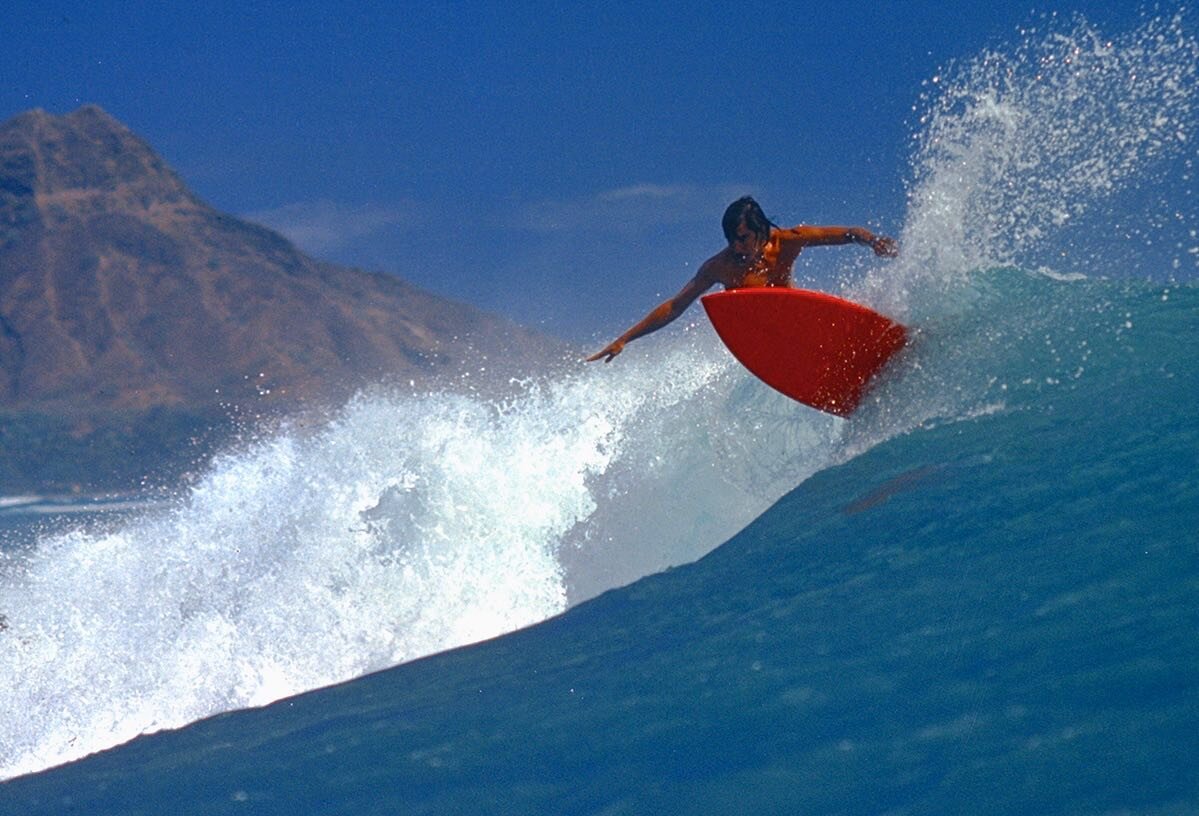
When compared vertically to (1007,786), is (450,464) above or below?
above

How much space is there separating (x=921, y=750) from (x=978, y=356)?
14.8 feet

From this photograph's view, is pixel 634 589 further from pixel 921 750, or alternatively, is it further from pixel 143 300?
pixel 143 300

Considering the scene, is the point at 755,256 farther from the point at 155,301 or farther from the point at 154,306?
the point at 155,301

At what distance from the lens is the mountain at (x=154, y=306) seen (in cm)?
10956

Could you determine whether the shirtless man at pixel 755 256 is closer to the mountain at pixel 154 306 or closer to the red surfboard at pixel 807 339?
the red surfboard at pixel 807 339

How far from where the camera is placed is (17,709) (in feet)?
25.5

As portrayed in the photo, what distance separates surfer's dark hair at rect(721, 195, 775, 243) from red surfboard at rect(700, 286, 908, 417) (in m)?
0.37

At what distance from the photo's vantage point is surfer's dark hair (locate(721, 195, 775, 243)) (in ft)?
23.5

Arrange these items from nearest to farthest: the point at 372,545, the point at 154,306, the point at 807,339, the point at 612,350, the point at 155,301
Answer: the point at 612,350 < the point at 807,339 < the point at 372,545 < the point at 154,306 < the point at 155,301

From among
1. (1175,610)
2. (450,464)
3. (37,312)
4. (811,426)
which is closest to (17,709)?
(450,464)

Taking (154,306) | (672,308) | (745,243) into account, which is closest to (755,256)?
(745,243)

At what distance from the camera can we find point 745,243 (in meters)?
7.25

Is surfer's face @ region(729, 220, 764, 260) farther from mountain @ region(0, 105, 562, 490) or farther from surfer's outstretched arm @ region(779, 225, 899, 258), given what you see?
mountain @ region(0, 105, 562, 490)

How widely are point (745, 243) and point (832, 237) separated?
0.58 metres
